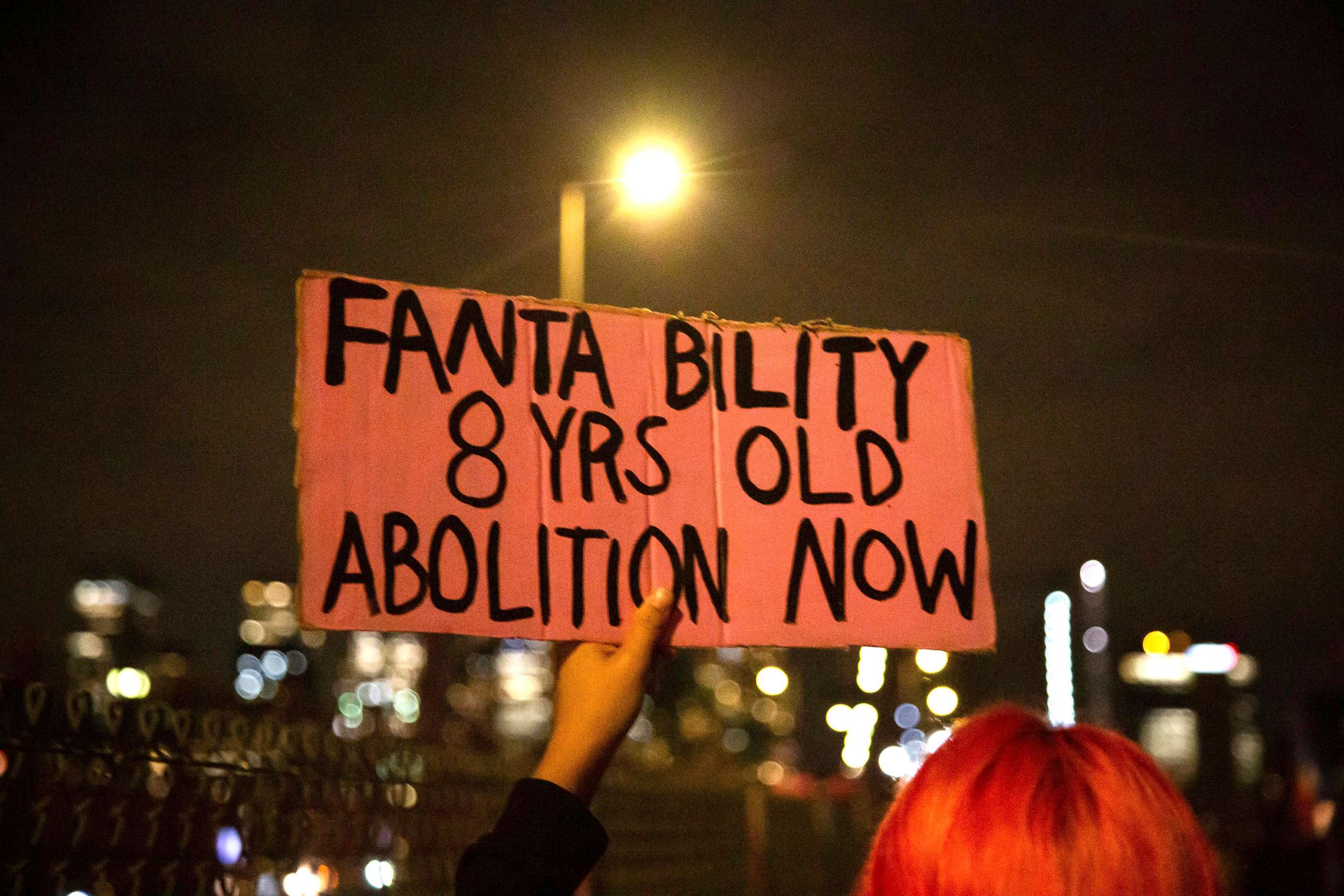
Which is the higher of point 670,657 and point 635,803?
point 670,657

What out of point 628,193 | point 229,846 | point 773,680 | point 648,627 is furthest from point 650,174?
point 773,680

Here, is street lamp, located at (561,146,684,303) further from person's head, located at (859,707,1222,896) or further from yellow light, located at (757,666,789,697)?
yellow light, located at (757,666,789,697)

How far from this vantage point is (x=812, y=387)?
10.8ft

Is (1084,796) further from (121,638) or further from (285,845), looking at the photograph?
(121,638)

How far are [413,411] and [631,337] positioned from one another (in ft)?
1.92

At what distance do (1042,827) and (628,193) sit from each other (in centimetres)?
851

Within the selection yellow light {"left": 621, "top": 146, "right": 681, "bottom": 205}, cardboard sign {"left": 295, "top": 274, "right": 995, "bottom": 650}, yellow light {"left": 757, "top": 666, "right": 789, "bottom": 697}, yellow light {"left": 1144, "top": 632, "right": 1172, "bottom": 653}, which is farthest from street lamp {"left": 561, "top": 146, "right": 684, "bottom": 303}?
yellow light {"left": 757, "top": 666, "right": 789, "bottom": 697}

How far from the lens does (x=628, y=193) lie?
9.80 meters

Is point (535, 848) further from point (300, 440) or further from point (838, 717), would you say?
point (838, 717)

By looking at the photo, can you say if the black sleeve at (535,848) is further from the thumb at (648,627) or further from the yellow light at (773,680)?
the yellow light at (773,680)

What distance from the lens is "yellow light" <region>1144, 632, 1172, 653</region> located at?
5338cm

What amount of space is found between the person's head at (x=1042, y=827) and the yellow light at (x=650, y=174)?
27.1ft

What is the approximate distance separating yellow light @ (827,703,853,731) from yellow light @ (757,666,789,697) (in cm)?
486

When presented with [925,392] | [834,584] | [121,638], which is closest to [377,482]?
[834,584]
